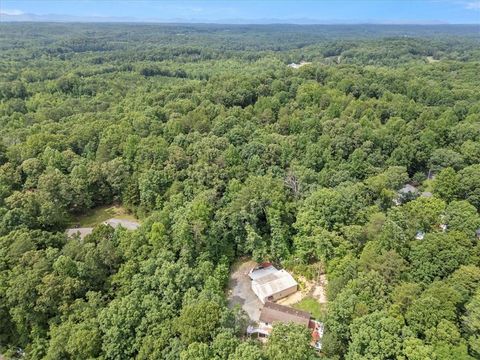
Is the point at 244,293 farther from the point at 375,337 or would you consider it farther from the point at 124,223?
the point at 124,223

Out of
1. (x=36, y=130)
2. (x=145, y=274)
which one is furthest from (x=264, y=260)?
(x=36, y=130)

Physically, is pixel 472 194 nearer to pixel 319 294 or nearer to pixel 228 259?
pixel 319 294

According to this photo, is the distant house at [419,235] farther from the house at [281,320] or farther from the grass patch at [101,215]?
the grass patch at [101,215]

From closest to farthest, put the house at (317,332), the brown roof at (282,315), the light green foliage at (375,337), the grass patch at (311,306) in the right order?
the light green foliage at (375,337)
the house at (317,332)
the brown roof at (282,315)
the grass patch at (311,306)

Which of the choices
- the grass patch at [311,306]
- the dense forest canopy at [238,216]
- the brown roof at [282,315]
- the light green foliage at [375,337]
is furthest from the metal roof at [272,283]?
the light green foliage at [375,337]

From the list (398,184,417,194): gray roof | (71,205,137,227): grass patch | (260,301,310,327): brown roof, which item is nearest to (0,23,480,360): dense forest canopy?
(71,205,137,227): grass patch
